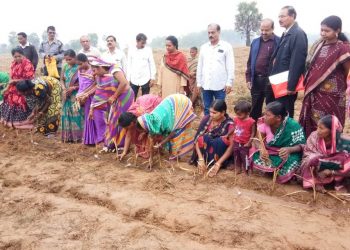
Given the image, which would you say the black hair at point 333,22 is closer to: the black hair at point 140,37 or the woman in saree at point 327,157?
the woman in saree at point 327,157

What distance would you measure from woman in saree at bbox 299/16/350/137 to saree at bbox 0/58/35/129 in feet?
15.1

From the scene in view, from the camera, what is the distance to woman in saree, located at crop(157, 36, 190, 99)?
235 inches

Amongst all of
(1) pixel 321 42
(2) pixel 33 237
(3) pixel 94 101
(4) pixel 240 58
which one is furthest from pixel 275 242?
(4) pixel 240 58

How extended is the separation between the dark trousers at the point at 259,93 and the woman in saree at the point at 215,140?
717 mm

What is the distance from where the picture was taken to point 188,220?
134 inches

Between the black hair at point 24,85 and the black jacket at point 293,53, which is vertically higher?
the black jacket at point 293,53

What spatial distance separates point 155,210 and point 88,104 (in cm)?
258

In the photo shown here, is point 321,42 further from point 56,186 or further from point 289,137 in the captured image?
point 56,186

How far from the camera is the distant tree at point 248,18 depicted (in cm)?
3509

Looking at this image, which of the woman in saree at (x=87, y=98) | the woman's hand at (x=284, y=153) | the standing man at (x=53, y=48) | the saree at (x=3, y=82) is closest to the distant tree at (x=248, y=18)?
the standing man at (x=53, y=48)

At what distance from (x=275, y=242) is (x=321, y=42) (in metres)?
2.44

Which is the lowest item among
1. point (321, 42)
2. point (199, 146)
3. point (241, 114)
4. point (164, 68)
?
point (199, 146)

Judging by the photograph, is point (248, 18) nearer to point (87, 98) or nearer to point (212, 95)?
point (212, 95)

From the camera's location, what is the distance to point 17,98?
6395 mm
